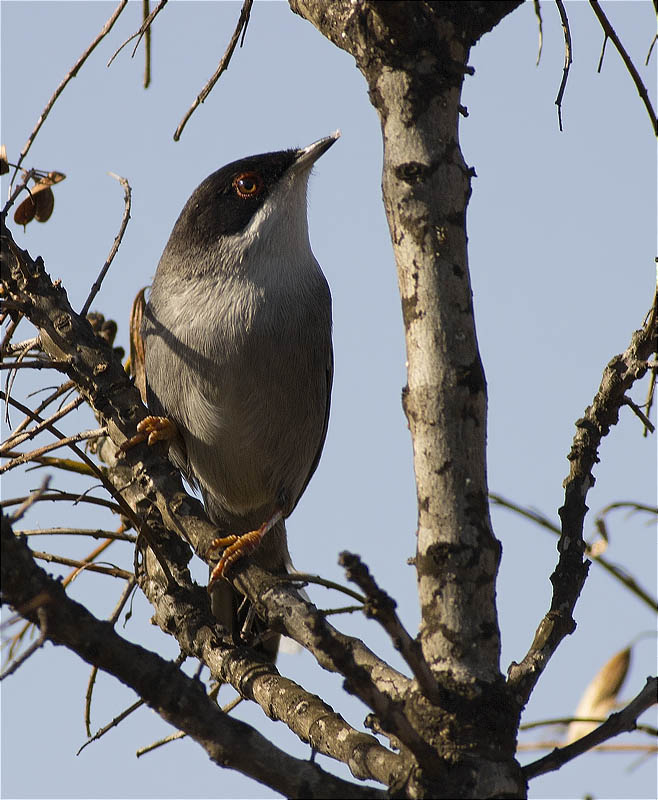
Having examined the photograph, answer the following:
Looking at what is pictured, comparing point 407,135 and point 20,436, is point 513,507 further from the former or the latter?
point 20,436

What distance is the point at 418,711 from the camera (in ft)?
8.32

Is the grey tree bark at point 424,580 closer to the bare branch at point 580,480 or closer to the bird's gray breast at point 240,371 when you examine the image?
the bare branch at point 580,480

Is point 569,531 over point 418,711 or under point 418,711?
over

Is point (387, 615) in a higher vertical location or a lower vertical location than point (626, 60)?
lower

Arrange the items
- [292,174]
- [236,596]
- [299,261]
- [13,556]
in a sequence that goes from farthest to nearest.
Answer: [292,174], [299,261], [236,596], [13,556]

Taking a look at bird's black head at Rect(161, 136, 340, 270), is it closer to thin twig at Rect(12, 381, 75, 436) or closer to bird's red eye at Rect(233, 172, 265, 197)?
bird's red eye at Rect(233, 172, 265, 197)

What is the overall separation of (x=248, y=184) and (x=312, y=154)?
0.45m

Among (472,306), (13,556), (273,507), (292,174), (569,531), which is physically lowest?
(13,556)

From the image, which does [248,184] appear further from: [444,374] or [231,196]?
[444,374]

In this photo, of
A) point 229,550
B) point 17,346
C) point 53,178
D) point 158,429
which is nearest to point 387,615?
point 229,550

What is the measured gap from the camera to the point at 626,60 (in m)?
3.18

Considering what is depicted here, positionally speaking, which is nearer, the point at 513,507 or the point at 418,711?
the point at 418,711

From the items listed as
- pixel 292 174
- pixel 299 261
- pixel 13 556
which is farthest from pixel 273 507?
pixel 13 556

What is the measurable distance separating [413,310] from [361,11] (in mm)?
1024
